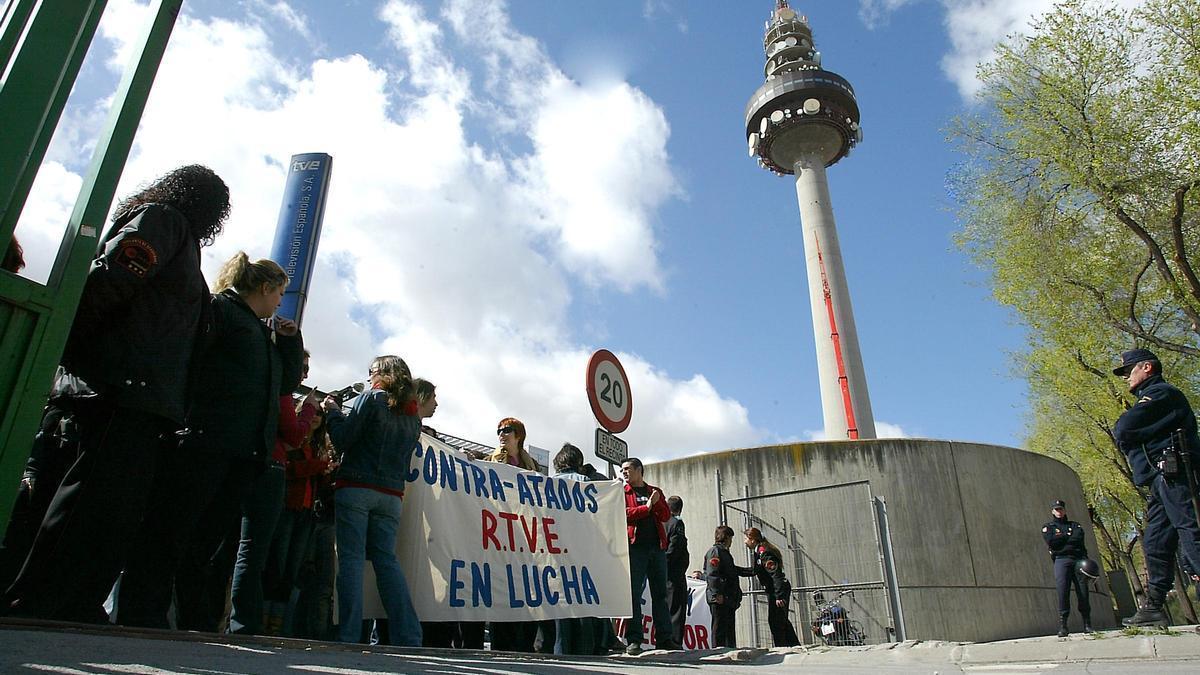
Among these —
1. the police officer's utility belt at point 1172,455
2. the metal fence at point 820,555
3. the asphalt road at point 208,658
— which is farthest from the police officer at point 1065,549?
the asphalt road at point 208,658

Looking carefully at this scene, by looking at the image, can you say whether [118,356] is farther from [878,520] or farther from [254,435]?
[878,520]

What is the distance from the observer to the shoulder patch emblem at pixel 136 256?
2.61m

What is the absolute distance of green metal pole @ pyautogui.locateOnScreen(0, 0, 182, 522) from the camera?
6.07 ft

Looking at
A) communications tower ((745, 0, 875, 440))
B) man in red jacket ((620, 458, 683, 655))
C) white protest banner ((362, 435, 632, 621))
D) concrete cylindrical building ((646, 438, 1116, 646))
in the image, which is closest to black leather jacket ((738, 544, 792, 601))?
concrete cylindrical building ((646, 438, 1116, 646))

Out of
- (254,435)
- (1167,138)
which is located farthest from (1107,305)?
(254,435)

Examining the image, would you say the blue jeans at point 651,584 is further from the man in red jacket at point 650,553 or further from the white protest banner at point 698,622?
the white protest banner at point 698,622

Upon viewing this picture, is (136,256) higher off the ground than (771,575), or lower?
higher

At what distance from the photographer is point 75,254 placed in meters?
2.04

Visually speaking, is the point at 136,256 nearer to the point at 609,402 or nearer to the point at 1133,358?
the point at 609,402

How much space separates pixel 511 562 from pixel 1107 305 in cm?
1614

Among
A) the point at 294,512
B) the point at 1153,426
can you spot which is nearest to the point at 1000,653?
the point at 1153,426

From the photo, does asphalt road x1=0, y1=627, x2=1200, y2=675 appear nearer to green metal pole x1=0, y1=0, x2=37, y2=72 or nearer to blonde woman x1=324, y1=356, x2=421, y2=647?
blonde woman x1=324, y1=356, x2=421, y2=647

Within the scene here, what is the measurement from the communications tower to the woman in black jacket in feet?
87.2

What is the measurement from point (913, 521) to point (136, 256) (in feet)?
45.0
